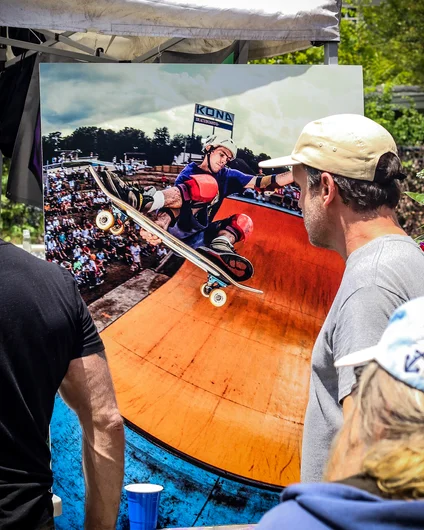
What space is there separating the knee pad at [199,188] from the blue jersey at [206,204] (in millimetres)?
14

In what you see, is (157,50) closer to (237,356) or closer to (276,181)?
(276,181)

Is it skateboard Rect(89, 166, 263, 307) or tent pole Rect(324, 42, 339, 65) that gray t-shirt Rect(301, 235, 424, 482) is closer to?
skateboard Rect(89, 166, 263, 307)

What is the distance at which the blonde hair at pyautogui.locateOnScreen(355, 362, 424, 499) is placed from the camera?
0.98 metres

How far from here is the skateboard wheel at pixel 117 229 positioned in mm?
3457

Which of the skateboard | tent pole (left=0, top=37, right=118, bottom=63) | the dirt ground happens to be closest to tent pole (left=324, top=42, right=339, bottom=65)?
the skateboard

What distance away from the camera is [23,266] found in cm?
194

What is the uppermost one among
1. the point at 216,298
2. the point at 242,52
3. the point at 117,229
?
the point at 242,52

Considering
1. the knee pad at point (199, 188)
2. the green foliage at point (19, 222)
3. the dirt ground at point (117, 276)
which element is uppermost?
the knee pad at point (199, 188)

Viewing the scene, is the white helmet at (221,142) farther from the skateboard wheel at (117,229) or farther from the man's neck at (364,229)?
the man's neck at (364,229)

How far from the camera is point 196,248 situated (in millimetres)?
3537

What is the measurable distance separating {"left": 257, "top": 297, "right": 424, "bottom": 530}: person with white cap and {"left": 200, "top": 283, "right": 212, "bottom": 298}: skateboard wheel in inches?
93.0

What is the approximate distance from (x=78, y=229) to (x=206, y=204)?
1.90 feet

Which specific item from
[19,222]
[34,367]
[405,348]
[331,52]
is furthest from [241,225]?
[19,222]

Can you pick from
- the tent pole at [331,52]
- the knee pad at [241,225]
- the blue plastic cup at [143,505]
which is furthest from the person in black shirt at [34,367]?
the tent pole at [331,52]
